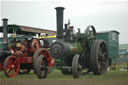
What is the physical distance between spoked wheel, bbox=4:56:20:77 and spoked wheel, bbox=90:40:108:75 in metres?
2.96

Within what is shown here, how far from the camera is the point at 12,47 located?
9008 millimetres

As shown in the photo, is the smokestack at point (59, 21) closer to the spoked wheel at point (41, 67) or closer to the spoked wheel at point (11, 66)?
the spoked wheel at point (41, 67)

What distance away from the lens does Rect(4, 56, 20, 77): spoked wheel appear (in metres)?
7.79

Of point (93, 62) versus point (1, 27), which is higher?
point (1, 27)

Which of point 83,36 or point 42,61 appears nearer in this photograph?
point 42,61

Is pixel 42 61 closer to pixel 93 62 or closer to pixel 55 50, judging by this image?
pixel 55 50

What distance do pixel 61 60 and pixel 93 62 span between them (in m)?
1.18

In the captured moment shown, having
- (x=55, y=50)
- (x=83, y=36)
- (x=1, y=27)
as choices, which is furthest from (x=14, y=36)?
(x=83, y=36)

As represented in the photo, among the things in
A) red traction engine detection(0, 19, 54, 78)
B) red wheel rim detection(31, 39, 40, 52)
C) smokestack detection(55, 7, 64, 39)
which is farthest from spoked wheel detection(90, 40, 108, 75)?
red wheel rim detection(31, 39, 40, 52)

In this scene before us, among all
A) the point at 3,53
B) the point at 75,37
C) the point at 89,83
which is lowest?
the point at 89,83

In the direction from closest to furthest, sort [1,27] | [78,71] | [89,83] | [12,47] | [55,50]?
1. [89,83]
2. [78,71]
3. [55,50]
4. [12,47]
5. [1,27]

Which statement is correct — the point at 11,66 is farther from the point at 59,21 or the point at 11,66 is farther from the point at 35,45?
the point at 59,21

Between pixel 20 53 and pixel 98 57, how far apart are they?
10.4 feet

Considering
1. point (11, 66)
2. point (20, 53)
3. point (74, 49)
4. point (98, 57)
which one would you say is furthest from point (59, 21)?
point (11, 66)
